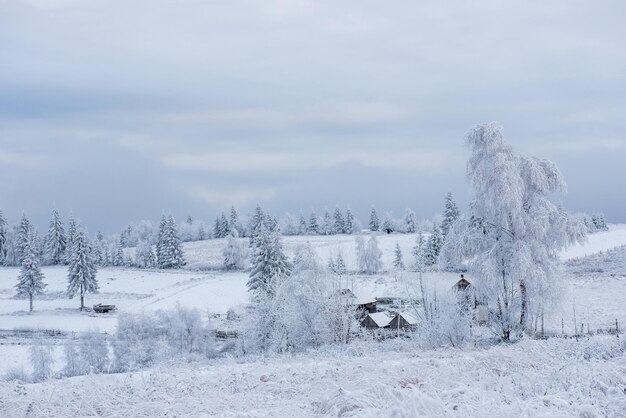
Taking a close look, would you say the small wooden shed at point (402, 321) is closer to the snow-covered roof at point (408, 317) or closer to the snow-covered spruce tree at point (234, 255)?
the snow-covered roof at point (408, 317)

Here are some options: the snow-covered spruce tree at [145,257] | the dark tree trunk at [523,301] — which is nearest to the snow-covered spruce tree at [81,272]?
the snow-covered spruce tree at [145,257]

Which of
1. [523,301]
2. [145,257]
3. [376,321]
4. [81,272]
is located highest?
[523,301]

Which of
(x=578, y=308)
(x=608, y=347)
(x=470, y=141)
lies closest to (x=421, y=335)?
(x=470, y=141)

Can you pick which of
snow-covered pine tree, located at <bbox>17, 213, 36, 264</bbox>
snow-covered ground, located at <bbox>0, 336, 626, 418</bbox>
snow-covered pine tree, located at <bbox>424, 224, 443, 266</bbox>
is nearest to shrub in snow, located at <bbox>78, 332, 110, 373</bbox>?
snow-covered ground, located at <bbox>0, 336, 626, 418</bbox>

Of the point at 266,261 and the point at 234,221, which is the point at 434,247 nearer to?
the point at 266,261

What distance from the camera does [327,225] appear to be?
140 meters

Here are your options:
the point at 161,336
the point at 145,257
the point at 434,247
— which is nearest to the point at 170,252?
the point at 145,257

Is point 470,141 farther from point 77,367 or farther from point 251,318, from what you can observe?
point 77,367

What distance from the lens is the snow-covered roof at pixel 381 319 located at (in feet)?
133

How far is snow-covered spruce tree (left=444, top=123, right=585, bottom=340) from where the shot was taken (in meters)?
21.3

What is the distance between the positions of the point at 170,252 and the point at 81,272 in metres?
29.9

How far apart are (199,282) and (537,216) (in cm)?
6309

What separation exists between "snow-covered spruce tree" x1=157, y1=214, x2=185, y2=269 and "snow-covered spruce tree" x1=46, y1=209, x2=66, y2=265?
19304 millimetres

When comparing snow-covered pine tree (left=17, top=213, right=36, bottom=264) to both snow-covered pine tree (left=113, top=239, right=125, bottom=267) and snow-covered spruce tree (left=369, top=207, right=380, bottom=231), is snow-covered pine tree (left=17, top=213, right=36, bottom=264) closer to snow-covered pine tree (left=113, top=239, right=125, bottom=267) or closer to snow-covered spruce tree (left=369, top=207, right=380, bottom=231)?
snow-covered pine tree (left=113, top=239, right=125, bottom=267)
